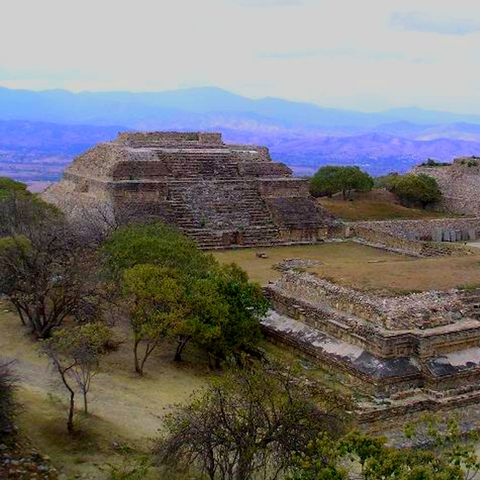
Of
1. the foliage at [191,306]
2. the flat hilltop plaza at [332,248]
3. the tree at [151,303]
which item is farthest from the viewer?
the foliage at [191,306]

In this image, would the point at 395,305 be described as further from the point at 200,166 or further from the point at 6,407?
the point at 200,166

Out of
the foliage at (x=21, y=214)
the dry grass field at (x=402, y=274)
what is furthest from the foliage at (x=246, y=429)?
the foliage at (x=21, y=214)

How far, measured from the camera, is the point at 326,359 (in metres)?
14.1

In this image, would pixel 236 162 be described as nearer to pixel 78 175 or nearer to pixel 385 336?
pixel 78 175

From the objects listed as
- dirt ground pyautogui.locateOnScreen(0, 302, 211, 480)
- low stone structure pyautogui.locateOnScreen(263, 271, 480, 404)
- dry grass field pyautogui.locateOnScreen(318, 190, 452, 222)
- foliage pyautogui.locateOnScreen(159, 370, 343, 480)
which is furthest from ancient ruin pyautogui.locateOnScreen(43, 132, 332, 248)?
foliage pyautogui.locateOnScreen(159, 370, 343, 480)

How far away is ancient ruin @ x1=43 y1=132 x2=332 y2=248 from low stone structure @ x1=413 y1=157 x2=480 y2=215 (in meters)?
9.85

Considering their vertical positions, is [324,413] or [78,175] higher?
[78,175]

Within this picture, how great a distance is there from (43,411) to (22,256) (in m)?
5.16

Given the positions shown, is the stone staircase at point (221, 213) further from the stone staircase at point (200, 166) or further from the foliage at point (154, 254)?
the foliage at point (154, 254)

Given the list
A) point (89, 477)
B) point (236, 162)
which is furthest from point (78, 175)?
point (89, 477)

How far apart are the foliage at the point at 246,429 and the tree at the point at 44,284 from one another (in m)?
5.90

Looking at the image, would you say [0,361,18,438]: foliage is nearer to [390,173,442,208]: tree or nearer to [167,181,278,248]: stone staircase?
[167,181,278,248]: stone staircase

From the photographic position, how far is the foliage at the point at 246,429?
948 centimetres

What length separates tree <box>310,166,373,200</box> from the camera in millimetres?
36281
